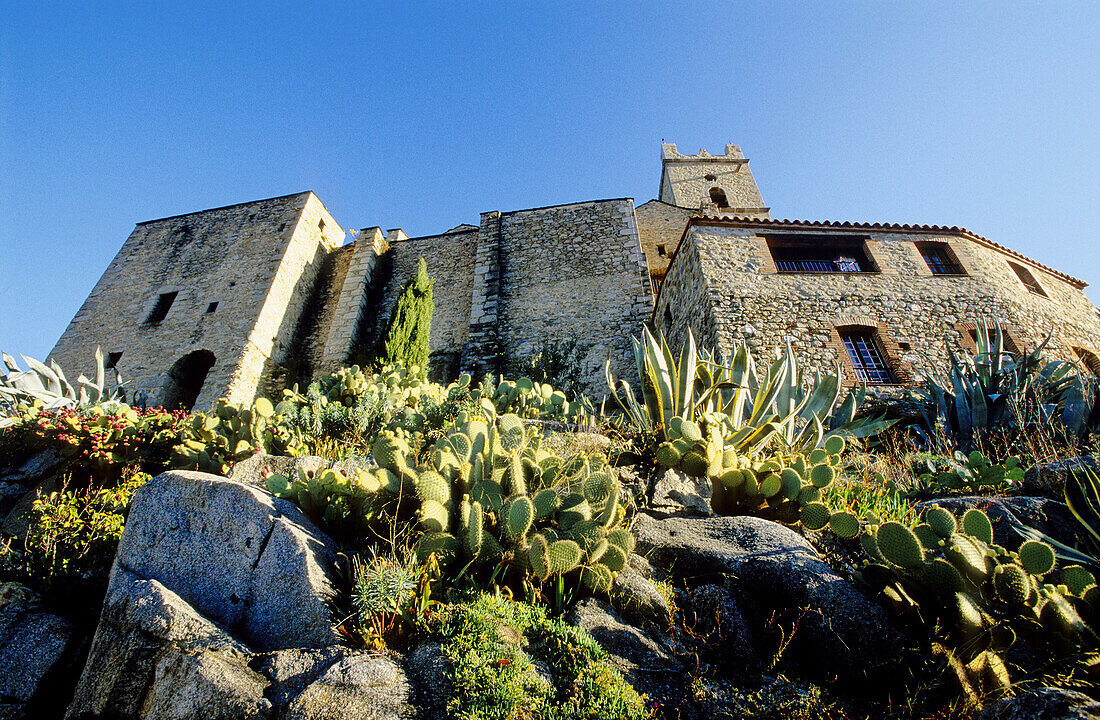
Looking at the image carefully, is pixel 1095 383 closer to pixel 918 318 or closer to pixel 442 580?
pixel 918 318

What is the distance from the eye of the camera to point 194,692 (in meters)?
1.85

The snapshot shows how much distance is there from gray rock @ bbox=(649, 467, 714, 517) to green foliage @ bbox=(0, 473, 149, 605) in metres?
3.55

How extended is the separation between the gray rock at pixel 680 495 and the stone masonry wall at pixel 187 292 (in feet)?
29.3

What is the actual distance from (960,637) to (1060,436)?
14.5 ft

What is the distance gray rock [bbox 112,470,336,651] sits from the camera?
2.28 meters

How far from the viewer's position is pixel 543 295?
37.5ft

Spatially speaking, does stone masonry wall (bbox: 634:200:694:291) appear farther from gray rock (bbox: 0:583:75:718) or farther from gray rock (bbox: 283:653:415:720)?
gray rock (bbox: 0:583:75:718)

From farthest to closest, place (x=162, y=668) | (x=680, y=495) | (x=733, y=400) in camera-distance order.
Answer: (x=733, y=400)
(x=680, y=495)
(x=162, y=668)

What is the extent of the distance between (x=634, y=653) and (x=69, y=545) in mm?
3732

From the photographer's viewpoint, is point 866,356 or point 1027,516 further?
point 866,356

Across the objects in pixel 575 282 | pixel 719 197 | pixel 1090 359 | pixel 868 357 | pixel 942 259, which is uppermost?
pixel 719 197

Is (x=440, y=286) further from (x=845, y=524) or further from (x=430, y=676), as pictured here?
(x=430, y=676)

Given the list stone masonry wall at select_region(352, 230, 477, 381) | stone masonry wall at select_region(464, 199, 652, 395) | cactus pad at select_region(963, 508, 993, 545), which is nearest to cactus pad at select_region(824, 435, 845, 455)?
cactus pad at select_region(963, 508, 993, 545)

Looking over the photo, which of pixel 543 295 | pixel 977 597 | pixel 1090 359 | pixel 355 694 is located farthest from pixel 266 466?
pixel 1090 359
